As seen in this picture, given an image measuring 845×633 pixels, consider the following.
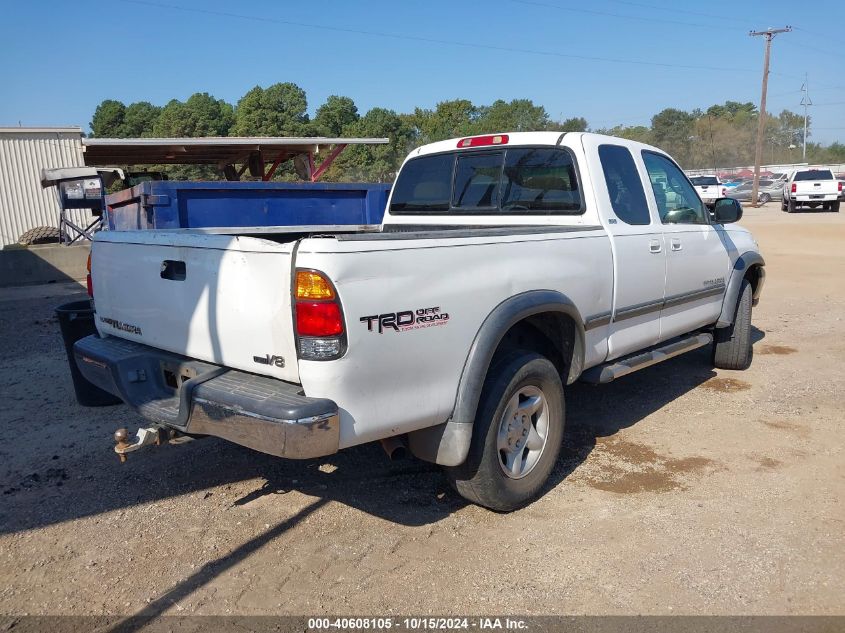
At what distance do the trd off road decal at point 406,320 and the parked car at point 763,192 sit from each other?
40951 mm

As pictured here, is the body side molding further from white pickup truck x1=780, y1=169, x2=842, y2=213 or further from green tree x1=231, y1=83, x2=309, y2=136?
green tree x1=231, y1=83, x2=309, y2=136

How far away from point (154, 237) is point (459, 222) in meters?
2.23

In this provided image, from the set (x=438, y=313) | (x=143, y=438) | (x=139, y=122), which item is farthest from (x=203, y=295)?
(x=139, y=122)

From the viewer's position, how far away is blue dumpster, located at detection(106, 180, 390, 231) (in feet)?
20.7

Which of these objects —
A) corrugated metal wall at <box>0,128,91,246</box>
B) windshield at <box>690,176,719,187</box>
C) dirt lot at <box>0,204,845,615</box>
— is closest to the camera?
dirt lot at <box>0,204,845,615</box>

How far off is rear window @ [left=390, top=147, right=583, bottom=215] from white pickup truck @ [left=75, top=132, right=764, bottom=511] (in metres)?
0.01

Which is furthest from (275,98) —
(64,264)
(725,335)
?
(725,335)

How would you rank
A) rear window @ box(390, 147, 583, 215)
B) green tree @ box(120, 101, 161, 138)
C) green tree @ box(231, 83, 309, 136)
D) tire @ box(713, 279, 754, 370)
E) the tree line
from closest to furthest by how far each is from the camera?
rear window @ box(390, 147, 583, 215) → tire @ box(713, 279, 754, 370) → the tree line → green tree @ box(231, 83, 309, 136) → green tree @ box(120, 101, 161, 138)

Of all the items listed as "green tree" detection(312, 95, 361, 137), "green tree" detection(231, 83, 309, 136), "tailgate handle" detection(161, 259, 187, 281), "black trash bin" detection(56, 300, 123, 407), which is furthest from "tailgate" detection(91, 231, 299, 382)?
"green tree" detection(312, 95, 361, 137)

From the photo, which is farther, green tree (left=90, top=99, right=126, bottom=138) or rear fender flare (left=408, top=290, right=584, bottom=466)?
green tree (left=90, top=99, right=126, bottom=138)

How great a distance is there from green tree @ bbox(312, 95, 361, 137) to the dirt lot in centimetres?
6373

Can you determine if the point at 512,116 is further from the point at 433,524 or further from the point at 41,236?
the point at 433,524

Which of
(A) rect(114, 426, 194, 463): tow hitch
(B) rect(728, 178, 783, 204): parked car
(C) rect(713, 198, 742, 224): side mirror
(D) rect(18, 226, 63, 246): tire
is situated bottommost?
(B) rect(728, 178, 783, 204): parked car

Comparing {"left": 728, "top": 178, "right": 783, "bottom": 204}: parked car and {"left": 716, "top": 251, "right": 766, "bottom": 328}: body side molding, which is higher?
{"left": 716, "top": 251, "right": 766, "bottom": 328}: body side molding
